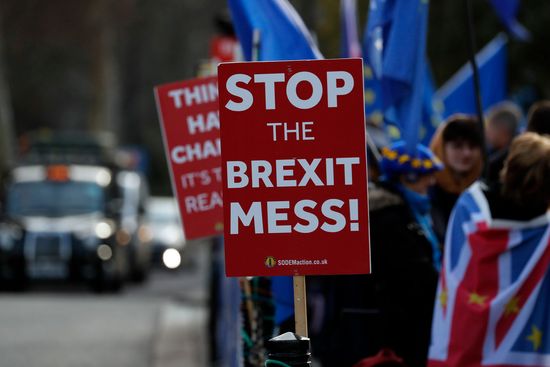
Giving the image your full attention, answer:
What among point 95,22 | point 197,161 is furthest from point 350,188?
point 95,22

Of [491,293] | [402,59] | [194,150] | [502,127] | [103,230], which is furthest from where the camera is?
[103,230]

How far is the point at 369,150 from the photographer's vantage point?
862 cm

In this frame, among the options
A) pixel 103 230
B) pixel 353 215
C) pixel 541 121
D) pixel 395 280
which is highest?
pixel 103 230

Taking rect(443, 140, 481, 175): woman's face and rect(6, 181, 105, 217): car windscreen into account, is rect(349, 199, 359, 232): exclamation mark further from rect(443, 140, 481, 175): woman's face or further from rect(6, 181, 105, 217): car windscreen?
rect(6, 181, 105, 217): car windscreen

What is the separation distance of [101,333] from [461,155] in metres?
8.64

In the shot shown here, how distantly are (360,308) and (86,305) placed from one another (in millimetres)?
13163

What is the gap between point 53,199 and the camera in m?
27.3

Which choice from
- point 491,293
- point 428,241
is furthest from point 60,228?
point 491,293

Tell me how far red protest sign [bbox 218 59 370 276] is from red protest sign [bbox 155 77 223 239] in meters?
2.39

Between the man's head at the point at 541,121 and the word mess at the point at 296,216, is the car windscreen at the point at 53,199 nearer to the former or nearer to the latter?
the man's head at the point at 541,121

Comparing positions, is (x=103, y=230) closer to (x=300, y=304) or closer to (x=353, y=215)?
(x=300, y=304)

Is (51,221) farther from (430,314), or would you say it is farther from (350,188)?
(350,188)

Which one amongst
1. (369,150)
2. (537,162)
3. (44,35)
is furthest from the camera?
(44,35)

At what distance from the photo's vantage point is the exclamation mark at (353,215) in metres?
5.53
